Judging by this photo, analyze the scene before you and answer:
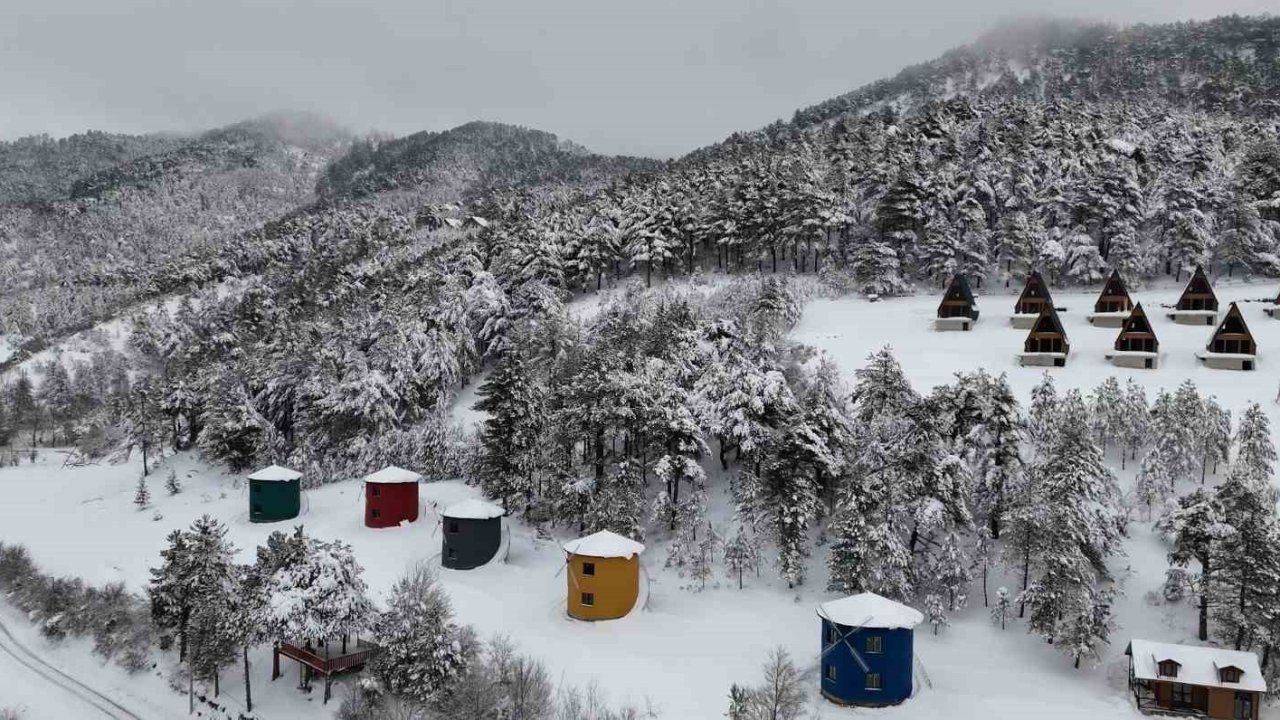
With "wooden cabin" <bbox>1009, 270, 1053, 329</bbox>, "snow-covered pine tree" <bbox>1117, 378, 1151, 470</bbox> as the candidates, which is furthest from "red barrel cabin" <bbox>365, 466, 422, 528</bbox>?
"wooden cabin" <bbox>1009, 270, 1053, 329</bbox>

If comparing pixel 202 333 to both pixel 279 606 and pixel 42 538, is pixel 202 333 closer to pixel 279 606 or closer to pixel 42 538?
pixel 42 538

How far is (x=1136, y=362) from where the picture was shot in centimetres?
4772

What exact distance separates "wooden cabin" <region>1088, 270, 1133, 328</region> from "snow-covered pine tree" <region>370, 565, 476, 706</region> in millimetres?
47508

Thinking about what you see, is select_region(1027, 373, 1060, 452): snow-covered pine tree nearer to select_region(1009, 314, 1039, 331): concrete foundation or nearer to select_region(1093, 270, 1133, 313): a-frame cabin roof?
select_region(1009, 314, 1039, 331): concrete foundation

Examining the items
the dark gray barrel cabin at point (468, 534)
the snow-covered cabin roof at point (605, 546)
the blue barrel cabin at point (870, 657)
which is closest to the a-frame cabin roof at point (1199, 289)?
the blue barrel cabin at point (870, 657)

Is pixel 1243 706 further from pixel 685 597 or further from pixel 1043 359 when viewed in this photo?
pixel 1043 359

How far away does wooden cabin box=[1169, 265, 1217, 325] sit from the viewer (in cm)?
5412

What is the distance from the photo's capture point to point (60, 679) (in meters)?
36.5

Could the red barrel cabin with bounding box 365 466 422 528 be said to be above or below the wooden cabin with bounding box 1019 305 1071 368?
below

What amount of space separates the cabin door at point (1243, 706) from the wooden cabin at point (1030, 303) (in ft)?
110

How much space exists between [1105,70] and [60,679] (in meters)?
176

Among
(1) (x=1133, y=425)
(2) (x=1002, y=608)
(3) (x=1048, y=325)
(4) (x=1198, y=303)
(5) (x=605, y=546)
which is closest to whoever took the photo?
(2) (x=1002, y=608)

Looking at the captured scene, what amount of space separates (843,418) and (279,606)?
82.9ft

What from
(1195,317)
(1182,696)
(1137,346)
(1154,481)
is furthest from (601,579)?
(1195,317)
